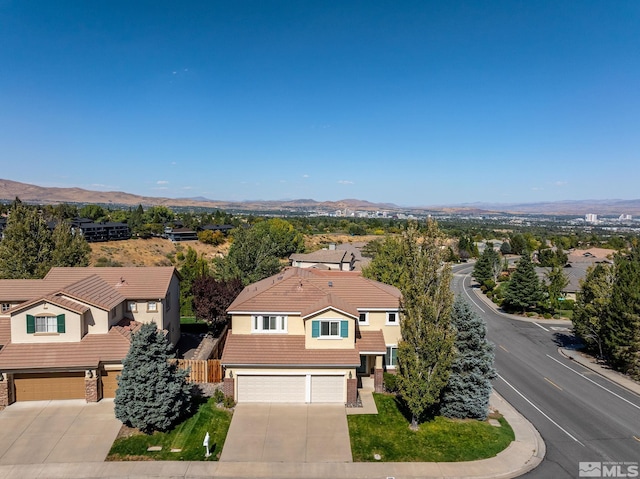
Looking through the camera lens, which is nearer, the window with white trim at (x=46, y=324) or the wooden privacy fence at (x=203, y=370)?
the window with white trim at (x=46, y=324)

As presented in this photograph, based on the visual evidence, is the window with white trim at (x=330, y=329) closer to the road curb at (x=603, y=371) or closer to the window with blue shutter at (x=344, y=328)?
the window with blue shutter at (x=344, y=328)

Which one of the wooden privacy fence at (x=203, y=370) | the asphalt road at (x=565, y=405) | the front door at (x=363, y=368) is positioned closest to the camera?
the asphalt road at (x=565, y=405)

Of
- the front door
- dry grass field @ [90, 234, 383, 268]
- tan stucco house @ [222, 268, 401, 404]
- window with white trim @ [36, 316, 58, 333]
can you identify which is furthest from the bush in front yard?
dry grass field @ [90, 234, 383, 268]

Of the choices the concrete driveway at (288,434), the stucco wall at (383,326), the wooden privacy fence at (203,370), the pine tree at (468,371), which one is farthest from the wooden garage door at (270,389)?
the pine tree at (468,371)

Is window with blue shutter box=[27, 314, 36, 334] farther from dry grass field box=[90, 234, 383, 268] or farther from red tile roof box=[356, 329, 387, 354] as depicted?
dry grass field box=[90, 234, 383, 268]

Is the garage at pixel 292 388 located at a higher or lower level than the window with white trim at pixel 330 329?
lower

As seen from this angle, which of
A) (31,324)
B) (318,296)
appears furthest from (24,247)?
(318,296)

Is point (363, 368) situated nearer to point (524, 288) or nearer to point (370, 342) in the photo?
point (370, 342)

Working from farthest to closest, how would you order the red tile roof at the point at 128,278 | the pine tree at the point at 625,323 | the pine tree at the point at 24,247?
the pine tree at the point at 24,247, the red tile roof at the point at 128,278, the pine tree at the point at 625,323
